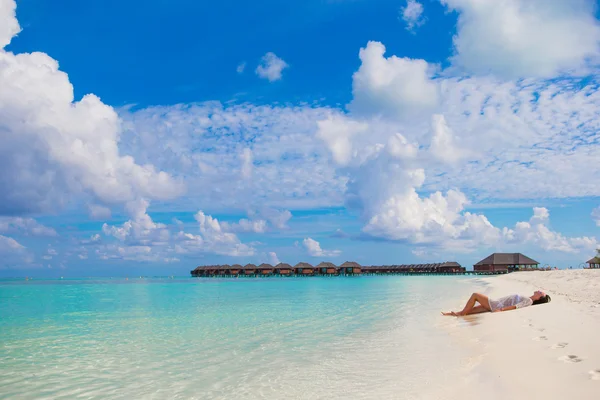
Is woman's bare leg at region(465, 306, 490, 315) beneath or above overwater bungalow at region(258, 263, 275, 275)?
above

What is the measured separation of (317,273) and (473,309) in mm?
86035

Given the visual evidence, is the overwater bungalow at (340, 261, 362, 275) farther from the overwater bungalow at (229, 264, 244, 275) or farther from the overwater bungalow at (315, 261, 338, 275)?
the overwater bungalow at (229, 264, 244, 275)

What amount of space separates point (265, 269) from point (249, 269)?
12.3 feet

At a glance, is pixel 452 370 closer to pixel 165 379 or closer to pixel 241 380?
pixel 241 380

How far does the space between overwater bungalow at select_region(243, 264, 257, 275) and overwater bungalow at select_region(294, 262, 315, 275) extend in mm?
9837

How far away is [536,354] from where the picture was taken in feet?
18.1

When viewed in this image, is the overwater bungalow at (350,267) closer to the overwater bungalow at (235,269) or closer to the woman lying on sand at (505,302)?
the overwater bungalow at (235,269)

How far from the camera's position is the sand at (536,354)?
4.02 m

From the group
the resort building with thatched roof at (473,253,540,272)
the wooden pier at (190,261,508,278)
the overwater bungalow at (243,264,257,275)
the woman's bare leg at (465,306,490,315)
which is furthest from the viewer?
the overwater bungalow at (243,264,257,275)

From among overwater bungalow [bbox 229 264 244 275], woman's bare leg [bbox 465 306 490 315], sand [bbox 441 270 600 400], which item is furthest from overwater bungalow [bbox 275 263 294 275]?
sand [bbox 441 270 600 400]

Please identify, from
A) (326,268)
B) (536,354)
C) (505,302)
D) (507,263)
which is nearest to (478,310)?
(505,302)

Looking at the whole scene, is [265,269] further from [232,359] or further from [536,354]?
[536,354]

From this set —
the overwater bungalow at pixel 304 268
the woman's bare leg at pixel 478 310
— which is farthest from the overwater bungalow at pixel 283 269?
the woman's bare leg at pixel 478 310

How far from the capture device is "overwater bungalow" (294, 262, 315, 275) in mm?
94625
